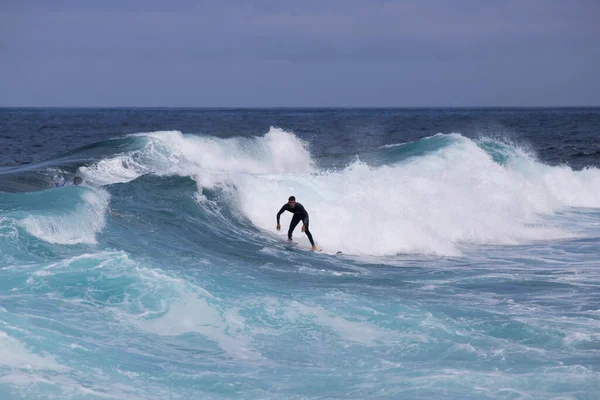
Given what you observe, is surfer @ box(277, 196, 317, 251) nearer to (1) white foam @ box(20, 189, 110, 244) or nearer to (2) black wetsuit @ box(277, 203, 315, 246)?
(2) black wetsuit @ box(277, 203, 315, 246)

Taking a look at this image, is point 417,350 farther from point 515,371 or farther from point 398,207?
point 398,207

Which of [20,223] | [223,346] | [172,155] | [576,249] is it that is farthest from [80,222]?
[172,155]

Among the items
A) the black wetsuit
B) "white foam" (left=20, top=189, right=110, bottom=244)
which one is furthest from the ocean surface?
the black wetsuit

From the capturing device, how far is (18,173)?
89.8ft

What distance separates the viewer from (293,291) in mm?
12945

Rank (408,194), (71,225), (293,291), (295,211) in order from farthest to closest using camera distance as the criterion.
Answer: (408,194) → (295,211) → (71,225) → (293,291)

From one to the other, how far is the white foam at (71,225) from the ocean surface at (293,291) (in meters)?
0.04

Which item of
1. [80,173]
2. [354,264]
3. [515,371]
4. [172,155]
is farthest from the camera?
[172,155]

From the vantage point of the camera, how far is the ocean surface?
29.5ft

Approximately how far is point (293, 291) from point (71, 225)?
4503 mm

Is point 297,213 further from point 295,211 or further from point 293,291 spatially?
point 293,291

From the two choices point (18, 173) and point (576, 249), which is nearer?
point (576, 249)

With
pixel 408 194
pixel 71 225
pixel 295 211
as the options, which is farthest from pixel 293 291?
pixel 408 194

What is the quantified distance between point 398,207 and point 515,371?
490 inches
